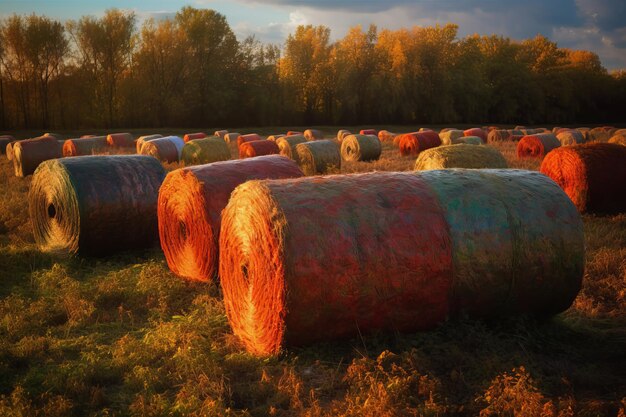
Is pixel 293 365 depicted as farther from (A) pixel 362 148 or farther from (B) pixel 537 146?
(A) pixel 362 148

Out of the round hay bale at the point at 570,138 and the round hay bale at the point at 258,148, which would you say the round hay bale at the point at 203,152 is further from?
the round hay bale at the point at 570,138

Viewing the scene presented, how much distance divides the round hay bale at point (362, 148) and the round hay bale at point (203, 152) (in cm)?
492

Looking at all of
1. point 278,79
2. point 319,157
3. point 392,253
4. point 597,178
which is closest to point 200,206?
point 392,253

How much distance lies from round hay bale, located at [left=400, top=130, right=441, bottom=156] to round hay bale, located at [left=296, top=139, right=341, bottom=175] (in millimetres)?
5004

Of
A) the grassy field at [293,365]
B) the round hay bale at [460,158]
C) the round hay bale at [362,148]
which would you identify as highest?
the round hay bale at [460,158]

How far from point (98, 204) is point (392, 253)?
5543 millimetres

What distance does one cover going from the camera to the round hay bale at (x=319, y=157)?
58.4 feet

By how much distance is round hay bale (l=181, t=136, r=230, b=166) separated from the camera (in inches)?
766

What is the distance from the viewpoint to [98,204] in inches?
338

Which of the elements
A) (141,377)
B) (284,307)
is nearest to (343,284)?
(284,307)

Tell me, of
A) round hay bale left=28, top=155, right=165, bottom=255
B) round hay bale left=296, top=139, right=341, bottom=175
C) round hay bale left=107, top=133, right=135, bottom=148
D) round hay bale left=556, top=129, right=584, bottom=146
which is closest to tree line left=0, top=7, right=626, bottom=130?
round hay bale left=107, top=133, right=135, bottom=148

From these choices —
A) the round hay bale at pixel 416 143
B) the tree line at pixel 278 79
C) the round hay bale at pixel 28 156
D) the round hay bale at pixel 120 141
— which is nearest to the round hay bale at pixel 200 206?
the round hay bale at pixel 28 156

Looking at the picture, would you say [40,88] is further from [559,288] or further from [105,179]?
[559,288]

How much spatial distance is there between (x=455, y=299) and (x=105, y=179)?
19.9ft
